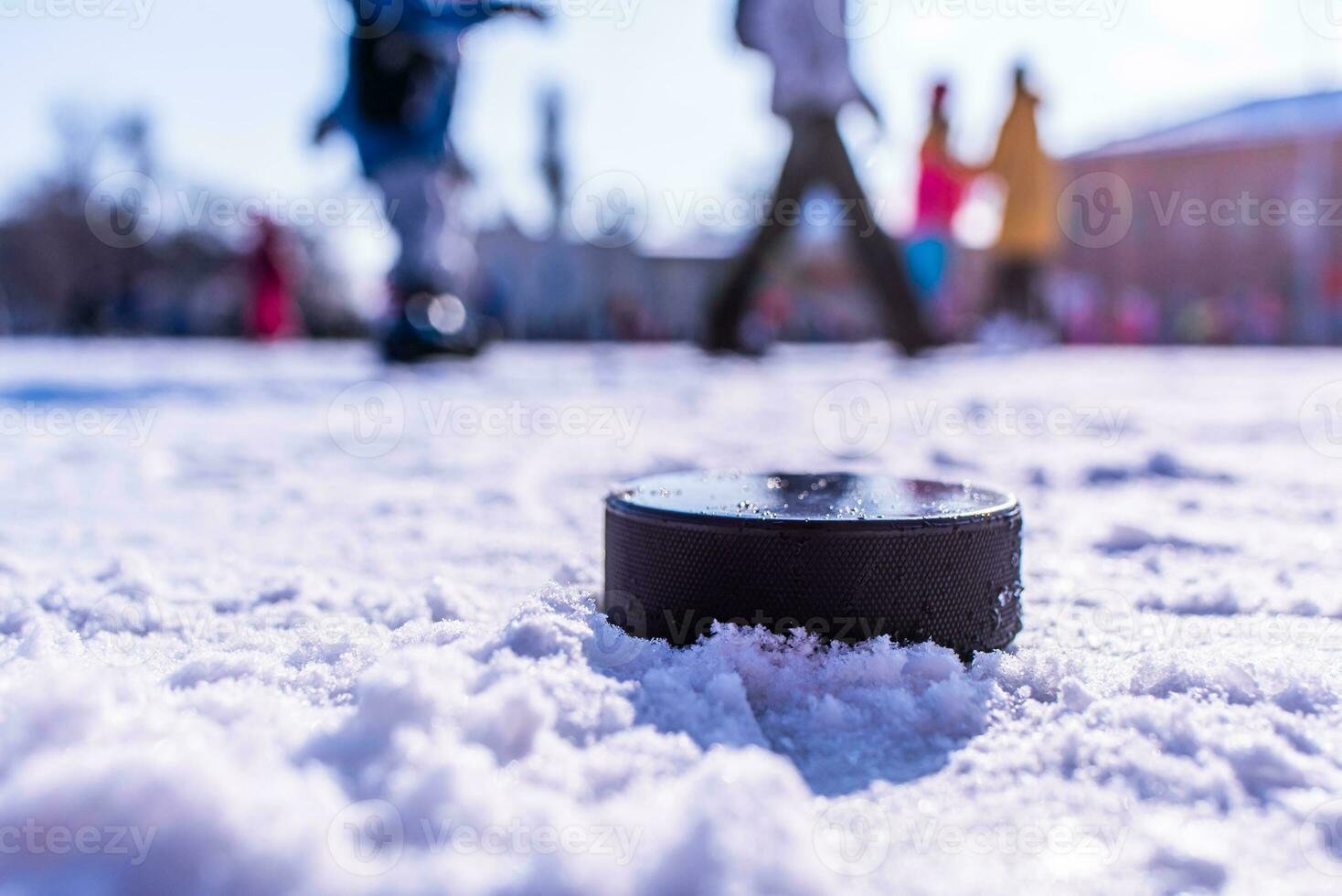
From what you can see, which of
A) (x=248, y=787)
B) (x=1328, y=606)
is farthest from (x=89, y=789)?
(x=1328, y=606)

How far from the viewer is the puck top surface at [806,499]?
1.58 m

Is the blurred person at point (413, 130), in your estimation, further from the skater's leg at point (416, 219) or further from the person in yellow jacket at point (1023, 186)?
the person in yellow jacket at point (1023, 186)

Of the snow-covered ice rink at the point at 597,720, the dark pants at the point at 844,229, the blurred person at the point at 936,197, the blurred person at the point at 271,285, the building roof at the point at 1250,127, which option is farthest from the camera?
the building roof at the point at 1250,127

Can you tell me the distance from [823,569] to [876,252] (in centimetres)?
779

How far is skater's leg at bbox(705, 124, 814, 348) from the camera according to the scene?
332 inches

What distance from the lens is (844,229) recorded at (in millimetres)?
8852

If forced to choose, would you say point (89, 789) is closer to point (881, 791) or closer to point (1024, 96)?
point (881, 791)

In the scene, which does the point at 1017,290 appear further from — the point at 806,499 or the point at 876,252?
the point at 806,499

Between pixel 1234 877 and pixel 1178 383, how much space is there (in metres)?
8.04

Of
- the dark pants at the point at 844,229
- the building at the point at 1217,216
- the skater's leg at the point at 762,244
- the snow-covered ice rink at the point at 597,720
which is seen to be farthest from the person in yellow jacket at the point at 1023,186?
the building at the point at 1217,216

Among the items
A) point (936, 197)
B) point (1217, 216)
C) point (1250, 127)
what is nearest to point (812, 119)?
point (936, 197)

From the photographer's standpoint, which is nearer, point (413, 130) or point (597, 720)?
point (597, 720)

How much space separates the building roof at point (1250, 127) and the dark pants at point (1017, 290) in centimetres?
1602

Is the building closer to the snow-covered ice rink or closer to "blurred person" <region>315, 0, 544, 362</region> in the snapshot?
"blurred person" <region>315, 0, 544, 362</region>
